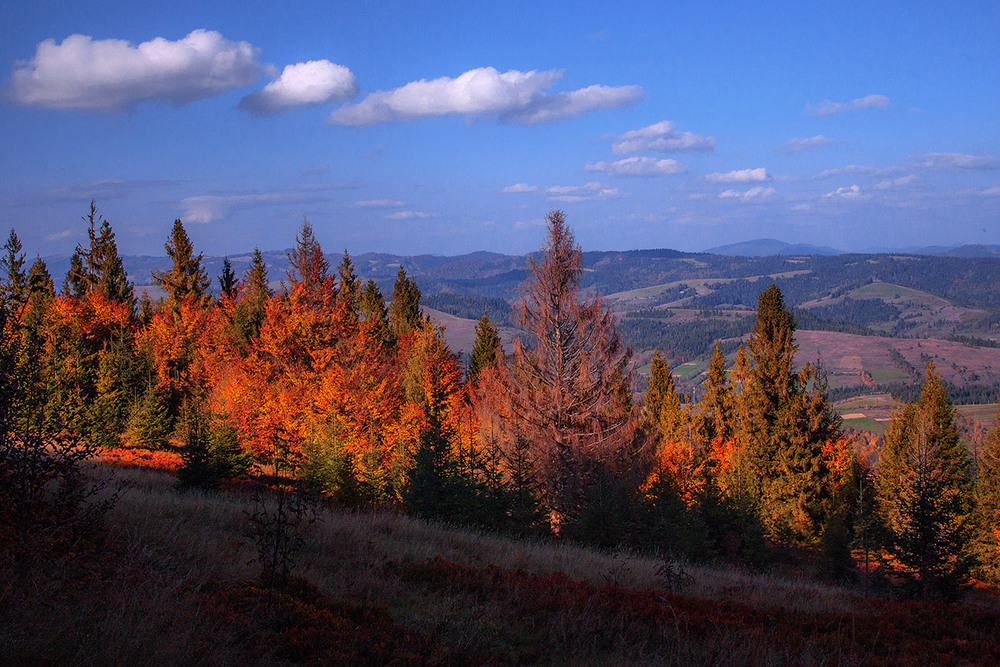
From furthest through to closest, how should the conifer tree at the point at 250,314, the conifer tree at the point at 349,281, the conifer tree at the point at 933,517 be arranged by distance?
the conifer tree at the point at 349,281 → the conifer tree at the point at 250,314 → the conifer tree at the point at 933,517

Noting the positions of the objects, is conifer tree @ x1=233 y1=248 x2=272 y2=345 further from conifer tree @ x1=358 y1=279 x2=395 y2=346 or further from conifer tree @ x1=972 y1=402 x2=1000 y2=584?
conifer tree @ x1=972 y1=402 x2=1000 y2=584

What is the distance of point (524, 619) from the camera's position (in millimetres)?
6766

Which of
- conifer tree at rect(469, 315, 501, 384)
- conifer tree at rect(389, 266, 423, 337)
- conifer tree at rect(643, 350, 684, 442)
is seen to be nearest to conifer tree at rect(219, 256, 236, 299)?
conifer tree at rect(389, 266, 423, 337)

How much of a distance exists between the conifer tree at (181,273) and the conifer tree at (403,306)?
16.6 m

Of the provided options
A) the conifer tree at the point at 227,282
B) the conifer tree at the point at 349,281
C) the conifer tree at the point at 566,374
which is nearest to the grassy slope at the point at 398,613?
the conifer tree at the point at 566,374

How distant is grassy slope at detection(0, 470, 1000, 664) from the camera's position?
4.82 m

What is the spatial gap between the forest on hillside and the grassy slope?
1181mm

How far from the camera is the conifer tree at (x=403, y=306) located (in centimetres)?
5178

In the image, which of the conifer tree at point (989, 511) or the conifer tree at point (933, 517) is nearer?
the conifer tree at point (933, 517)

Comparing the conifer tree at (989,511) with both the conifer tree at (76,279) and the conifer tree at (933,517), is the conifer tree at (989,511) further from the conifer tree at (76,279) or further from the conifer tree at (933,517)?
the conifer tree at (76,279)

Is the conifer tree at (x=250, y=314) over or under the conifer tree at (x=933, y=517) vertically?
over

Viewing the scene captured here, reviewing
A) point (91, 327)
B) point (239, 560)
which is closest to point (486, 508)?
point (239, 560)

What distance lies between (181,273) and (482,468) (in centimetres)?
4839

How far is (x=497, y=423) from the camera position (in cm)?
2202
